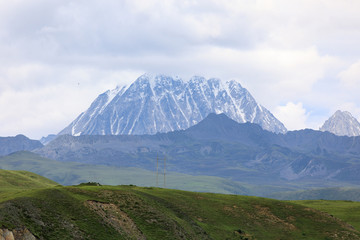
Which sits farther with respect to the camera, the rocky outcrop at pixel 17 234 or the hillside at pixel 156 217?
the hillside at pixel 156 217

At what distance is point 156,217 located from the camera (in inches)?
3438

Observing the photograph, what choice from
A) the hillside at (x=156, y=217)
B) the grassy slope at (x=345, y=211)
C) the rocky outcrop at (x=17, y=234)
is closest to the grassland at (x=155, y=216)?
the hillside at (x=156, y=217)

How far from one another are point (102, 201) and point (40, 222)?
1651 centimetres

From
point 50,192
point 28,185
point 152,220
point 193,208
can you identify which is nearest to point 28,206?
point 50,192

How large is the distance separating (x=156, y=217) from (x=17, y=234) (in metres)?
27.6

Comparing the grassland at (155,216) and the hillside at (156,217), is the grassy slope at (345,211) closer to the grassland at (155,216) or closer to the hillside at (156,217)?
the hillside at (156,217)

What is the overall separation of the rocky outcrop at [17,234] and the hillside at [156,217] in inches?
17.6

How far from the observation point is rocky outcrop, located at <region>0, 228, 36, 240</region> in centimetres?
6320

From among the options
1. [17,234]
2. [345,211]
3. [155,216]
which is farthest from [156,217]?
[345,211]

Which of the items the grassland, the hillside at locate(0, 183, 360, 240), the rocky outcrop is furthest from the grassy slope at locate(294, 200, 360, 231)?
the rocky outcrop

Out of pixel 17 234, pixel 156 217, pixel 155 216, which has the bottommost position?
pixel 17 234

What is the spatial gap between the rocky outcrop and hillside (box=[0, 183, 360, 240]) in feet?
1.47

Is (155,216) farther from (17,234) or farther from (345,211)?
(345,211)

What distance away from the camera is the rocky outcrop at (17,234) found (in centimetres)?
6320
